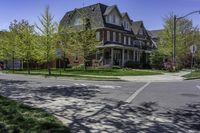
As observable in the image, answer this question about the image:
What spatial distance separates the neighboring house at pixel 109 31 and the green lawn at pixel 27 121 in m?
34.1

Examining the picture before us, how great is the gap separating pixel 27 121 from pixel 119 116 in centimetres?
282

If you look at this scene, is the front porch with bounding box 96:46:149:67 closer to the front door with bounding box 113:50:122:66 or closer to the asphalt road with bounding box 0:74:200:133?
the front door with bounding box 113:50:122:66

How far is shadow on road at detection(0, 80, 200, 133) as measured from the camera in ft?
26.7

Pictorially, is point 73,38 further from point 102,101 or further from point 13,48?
point 102,101

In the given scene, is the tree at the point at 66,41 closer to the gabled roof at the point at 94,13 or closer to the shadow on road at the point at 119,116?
the gabled roof at the point at 94,13

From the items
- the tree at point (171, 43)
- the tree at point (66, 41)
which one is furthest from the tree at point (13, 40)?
the tree at point (171, 43)

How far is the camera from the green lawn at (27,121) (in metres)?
7.39

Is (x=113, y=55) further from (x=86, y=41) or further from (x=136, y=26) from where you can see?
(x=136, y=26)

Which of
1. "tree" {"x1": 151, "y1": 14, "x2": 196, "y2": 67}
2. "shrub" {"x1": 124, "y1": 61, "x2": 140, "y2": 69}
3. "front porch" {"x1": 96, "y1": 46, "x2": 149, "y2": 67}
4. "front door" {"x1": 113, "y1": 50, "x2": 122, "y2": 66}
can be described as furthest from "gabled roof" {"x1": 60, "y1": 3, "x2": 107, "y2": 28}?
"tree" {"x1": 151, "y1": 14, "x2": 196, "y2": 67}

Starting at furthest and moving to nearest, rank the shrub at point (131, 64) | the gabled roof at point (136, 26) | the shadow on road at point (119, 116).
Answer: the gabled roof at point (136, 26) → the shrub at point (131, 64) → the shadow on road at point (119, 116)

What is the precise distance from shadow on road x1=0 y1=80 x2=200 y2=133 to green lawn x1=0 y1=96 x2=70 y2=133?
17.5 inches

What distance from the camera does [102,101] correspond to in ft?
41.8

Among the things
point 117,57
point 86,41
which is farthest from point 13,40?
point 117,57

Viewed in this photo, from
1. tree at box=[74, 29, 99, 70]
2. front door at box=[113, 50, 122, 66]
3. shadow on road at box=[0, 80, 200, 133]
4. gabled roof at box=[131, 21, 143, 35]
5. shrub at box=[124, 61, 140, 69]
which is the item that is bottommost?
shadow on road at box=[0, 80, 200, 133]
